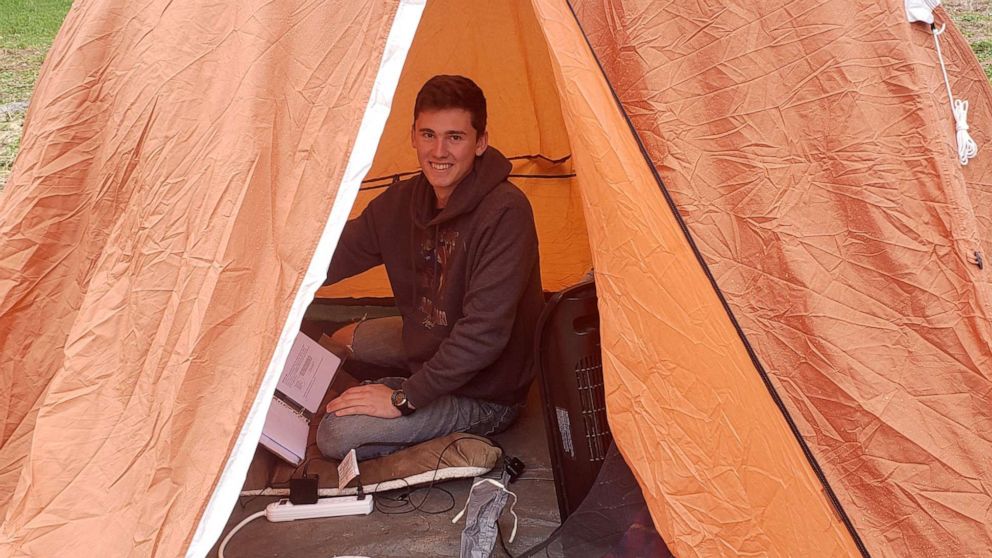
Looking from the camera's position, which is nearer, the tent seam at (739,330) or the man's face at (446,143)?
the tent seam at (739,330)

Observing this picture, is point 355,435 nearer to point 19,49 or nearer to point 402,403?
point 402,403

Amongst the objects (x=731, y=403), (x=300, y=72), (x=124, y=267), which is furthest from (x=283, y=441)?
(x=731, y=403)

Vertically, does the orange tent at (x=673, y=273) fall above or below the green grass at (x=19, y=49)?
below

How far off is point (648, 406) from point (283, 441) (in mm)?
1024

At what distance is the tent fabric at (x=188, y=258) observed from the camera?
1.47m

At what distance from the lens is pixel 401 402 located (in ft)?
7.33

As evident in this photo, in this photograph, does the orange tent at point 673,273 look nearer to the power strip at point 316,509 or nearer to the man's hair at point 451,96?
the man's hair at point 451,96

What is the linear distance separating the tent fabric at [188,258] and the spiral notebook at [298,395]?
62 centimetres

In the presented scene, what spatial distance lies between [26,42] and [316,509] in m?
5.96

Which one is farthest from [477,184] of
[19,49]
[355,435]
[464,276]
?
[19,49]

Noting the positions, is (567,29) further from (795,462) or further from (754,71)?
(795,462)

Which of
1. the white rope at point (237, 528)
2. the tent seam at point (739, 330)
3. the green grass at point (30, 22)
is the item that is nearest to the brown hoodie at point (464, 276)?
the white rope at point (237, 528)

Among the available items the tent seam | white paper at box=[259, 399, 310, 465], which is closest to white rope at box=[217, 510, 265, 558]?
white paper at box=[259, 399, 310, 465]

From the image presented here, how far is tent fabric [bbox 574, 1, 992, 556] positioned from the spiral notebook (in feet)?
3.74
